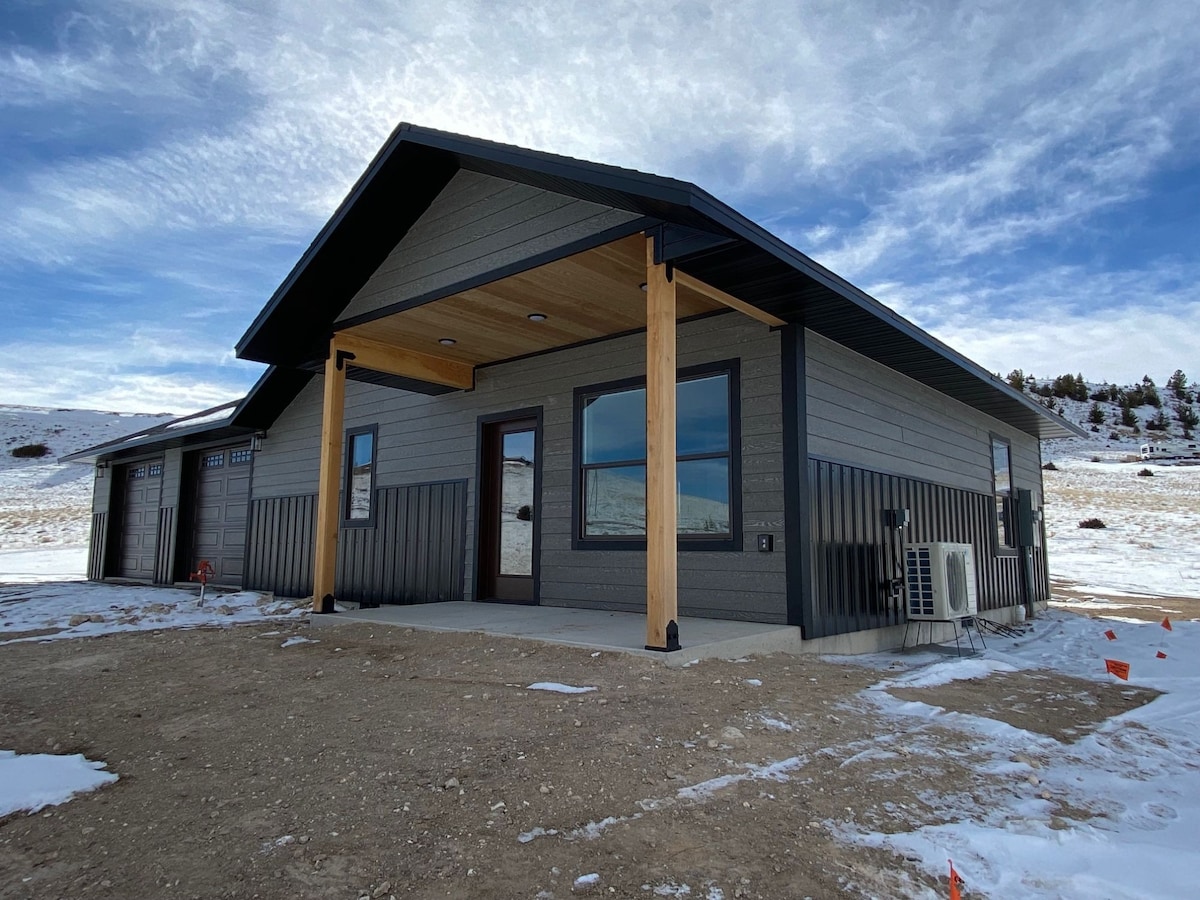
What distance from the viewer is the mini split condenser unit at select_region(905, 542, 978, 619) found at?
6.89 m

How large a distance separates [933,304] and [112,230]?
1800 cm

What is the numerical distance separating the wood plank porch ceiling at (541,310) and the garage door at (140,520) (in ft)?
27.9

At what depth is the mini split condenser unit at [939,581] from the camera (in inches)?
271

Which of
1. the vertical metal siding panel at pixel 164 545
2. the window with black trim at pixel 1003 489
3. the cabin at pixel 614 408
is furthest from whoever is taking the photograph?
the vertical metal siding panel at pixel 164 545

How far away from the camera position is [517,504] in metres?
7.98

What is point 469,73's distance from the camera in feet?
25.3

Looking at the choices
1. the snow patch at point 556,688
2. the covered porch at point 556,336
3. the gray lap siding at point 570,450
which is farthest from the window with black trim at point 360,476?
the snow patch at point 556,688

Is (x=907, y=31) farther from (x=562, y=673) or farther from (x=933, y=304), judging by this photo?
(x=933, y=304)

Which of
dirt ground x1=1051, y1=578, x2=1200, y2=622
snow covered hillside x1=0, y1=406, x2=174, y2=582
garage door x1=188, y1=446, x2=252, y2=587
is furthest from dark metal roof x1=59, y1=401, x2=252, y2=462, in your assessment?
dirt ground x1=1051, y1=578, x2=1200, y2=622

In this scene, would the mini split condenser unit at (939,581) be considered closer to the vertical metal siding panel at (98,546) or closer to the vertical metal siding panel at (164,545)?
the vertical metal siding panel at (164,545)

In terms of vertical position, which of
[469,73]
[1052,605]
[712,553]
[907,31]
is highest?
[907,31]

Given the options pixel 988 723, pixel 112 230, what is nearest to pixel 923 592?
pixel 988 723

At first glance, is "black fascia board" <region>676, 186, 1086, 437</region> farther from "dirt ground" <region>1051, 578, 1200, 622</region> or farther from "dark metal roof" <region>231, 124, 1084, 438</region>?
"dirt ground" <region>1051, 578, 1200, 622</region>

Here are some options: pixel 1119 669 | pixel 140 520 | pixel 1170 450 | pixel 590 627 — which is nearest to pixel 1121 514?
pixel 1170 450
